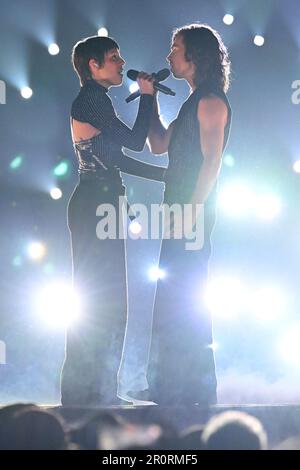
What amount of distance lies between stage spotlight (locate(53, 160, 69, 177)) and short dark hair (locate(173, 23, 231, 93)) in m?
0.95

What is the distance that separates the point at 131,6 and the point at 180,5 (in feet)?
0.74

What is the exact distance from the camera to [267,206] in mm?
3074

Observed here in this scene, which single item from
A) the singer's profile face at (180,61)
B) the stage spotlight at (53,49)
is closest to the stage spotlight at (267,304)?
the singer's profile face at (180,61)

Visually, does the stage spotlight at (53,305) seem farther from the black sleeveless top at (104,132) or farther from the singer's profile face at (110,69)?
the singer's profile face at (110,69)

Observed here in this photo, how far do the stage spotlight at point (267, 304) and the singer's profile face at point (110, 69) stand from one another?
4.07 feet

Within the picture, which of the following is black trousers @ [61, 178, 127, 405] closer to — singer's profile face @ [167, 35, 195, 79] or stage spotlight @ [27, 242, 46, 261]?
singer's profile face @ [167, 35, 195, 79]

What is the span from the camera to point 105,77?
7.76ft

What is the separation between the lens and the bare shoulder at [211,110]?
2.15 m

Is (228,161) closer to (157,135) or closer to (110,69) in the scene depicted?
(157,135)

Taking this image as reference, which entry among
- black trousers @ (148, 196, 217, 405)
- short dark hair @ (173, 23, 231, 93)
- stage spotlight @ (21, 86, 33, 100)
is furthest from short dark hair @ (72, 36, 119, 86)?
stage spotlight @ (21, 86, 33, 100)

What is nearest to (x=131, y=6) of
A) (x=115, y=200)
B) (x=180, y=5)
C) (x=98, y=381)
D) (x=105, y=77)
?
(x=180, y=5)

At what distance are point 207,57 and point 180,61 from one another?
114 millimetres
